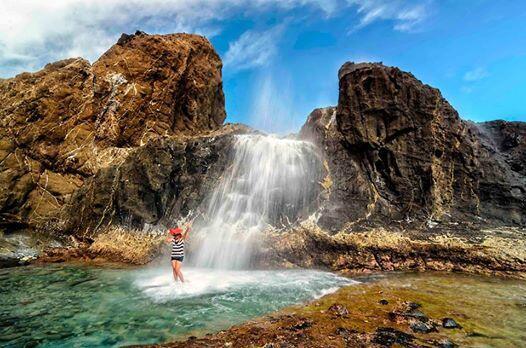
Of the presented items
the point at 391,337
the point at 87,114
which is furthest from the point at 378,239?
the point at 87,114

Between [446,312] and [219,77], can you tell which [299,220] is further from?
[219,77]

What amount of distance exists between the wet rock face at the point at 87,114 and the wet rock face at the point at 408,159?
15.8 m

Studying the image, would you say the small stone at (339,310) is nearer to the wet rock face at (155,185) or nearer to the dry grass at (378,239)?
the dry grass at (378,239)

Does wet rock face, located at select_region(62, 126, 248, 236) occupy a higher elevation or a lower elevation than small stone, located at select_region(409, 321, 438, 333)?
higher

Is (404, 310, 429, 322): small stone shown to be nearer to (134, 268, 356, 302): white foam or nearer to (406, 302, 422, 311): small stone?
(406, 302, 422, 311): small stone

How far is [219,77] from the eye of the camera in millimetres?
46312

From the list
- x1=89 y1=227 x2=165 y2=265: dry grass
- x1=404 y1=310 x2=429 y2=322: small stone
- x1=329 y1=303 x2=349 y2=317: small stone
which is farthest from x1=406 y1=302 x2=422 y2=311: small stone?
x1=89 y1=227 x2=165 y2=265: dry grass

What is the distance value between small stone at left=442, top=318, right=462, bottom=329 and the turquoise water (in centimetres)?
430

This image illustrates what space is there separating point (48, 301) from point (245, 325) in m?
7.72

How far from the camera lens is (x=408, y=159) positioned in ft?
71.8

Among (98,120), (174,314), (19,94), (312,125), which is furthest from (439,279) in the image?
(19,94)

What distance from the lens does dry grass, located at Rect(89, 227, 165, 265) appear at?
21.1 metres

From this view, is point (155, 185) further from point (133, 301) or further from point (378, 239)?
point (378, 239)

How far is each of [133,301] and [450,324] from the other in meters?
9.65
